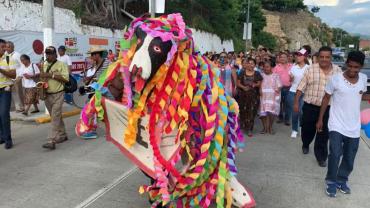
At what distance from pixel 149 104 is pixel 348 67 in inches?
94.0

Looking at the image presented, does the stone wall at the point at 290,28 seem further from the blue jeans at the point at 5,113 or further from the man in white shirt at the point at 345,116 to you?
the man in white shirt at the point at 345,116

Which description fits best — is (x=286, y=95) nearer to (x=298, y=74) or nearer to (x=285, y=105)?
(x=285, y=105)

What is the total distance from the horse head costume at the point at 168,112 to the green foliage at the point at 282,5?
74537mm

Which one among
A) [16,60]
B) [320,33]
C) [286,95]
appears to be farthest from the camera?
[320,33]

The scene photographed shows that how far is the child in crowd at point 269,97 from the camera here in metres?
8.01

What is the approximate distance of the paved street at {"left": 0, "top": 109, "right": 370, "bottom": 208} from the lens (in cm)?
425

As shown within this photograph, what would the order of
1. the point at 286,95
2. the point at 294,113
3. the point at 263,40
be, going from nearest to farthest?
the point at 294,113
the point at 286,95
the point at 263,40

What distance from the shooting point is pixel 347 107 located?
436 centimetres

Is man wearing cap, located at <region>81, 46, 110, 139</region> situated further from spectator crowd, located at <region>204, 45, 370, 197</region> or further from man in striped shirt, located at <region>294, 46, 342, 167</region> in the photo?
man in striped shirt, located at <region>294, 46, 342, 167</region>

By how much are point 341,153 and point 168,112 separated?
2326mm

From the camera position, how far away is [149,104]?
3320mm

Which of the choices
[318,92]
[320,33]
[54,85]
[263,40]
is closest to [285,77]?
[318,92]

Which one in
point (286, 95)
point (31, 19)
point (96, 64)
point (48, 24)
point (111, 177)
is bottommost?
point (111, 177)

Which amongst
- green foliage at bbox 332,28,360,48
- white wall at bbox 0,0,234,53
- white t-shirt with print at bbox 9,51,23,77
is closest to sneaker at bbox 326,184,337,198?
white t-shirt with print at bbox 9,51,23,77
